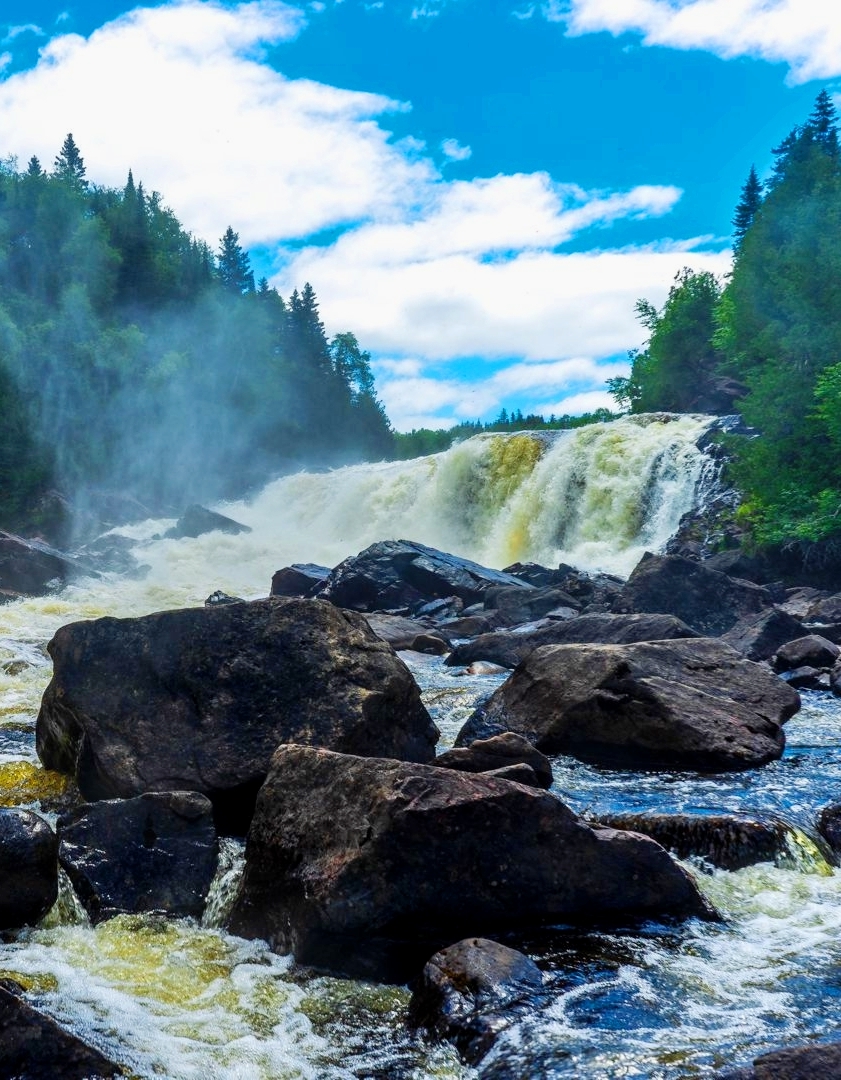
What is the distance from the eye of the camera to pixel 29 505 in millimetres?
42500

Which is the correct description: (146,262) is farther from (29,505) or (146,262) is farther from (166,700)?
(166,700)

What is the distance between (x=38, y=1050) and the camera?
3.19 m

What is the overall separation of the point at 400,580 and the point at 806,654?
12969 millimetres

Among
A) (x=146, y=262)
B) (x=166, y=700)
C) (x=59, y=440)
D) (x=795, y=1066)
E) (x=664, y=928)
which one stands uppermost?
(x=146, y=262)

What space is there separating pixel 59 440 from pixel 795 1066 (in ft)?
167

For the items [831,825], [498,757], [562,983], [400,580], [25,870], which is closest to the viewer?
[562,983]

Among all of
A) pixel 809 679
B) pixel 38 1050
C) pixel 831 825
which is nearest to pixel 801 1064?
pixel 38 1050

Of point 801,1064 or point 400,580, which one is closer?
point 801,1064

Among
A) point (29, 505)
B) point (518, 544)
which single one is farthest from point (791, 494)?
point (29, 505)

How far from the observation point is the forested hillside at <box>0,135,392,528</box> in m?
47.3

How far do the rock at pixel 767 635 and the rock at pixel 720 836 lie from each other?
7.81 m

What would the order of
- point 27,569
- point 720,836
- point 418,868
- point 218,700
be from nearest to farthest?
1. point 418,868
2. point 720,836
3. point 218,700
4. point 27,569

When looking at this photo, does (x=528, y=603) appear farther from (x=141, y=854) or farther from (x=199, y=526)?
(x=199, y=526)

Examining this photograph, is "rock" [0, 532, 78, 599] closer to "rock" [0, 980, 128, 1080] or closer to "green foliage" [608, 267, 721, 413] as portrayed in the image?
"rock" [0, 980, 128, 1080]
